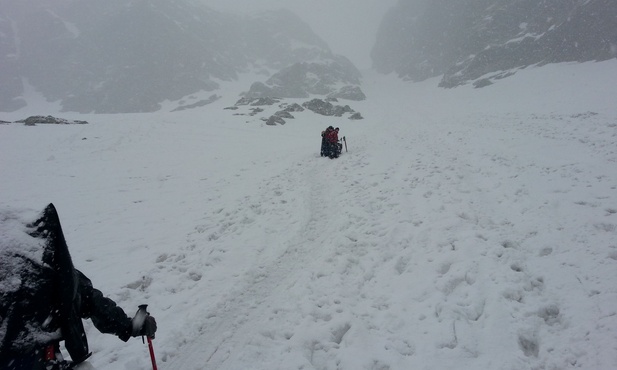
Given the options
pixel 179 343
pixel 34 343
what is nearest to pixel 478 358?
pixel 179 343

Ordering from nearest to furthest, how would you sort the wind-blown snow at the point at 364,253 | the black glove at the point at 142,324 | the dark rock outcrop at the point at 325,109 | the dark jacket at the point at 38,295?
the dark jacket at the point at 38,295 < the black glove at the point at 142,324 < the wind-blown snow at the point at 364,253 < the dark rock outcrop at the point at 325,109

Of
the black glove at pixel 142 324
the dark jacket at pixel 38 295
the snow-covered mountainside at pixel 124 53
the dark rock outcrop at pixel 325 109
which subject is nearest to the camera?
the dark jacket at pixel 38 295

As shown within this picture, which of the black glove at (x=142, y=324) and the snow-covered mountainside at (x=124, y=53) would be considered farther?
the snow-covered mountainside at (x=124, y=53)

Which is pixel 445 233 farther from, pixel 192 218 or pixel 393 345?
pixel 192 218

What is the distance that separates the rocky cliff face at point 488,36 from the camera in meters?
60.2

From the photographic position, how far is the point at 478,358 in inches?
183

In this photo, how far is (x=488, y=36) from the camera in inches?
3720

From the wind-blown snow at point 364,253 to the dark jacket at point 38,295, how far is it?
9.86ft

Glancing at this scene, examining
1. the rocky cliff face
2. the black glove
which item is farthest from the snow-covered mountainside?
the black glove

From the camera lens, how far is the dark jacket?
223cm

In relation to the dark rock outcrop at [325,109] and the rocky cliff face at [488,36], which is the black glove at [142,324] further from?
the rocky cliff face at [488,36]

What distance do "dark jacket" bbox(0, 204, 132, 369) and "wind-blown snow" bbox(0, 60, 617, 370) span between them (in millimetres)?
3004

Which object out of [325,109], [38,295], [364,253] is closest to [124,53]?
[325,109]

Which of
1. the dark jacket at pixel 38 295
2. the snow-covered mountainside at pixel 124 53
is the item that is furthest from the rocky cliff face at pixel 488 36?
the dark jacket at pixel 38 295
